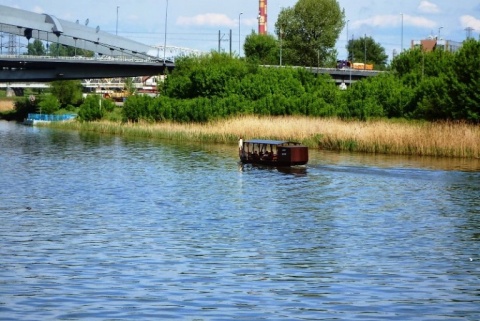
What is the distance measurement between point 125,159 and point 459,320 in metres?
51.6

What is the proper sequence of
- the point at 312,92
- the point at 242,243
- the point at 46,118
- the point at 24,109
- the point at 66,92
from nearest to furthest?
the point at 242,243 → the point at 312,92 → the point at 46,118 → the point at 24,109 → the point at 66,92

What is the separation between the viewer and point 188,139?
304 ft

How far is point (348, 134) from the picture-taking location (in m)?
76.5

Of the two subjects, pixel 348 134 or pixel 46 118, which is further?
pixel 46 118

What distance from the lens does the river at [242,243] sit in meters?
24.0

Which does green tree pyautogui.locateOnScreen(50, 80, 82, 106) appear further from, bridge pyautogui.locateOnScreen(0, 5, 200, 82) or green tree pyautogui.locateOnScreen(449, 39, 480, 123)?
green tree pyautogui.locateOnScreen(449, 39, 480, 123)


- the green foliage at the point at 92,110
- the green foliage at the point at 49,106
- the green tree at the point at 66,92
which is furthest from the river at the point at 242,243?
the green tree at the point at 66,92

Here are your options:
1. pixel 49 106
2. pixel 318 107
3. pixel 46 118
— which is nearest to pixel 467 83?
pixel 318 107

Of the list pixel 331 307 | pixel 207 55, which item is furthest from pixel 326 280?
pixel 207 55

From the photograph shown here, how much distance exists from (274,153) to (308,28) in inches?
4621

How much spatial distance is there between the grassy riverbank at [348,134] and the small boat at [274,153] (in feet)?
26.3

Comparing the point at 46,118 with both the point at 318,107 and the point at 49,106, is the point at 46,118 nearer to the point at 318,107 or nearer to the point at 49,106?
the point at 49,106

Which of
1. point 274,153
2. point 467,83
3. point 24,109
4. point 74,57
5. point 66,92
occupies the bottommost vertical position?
point 274,153

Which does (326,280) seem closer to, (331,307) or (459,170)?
(331,307)
